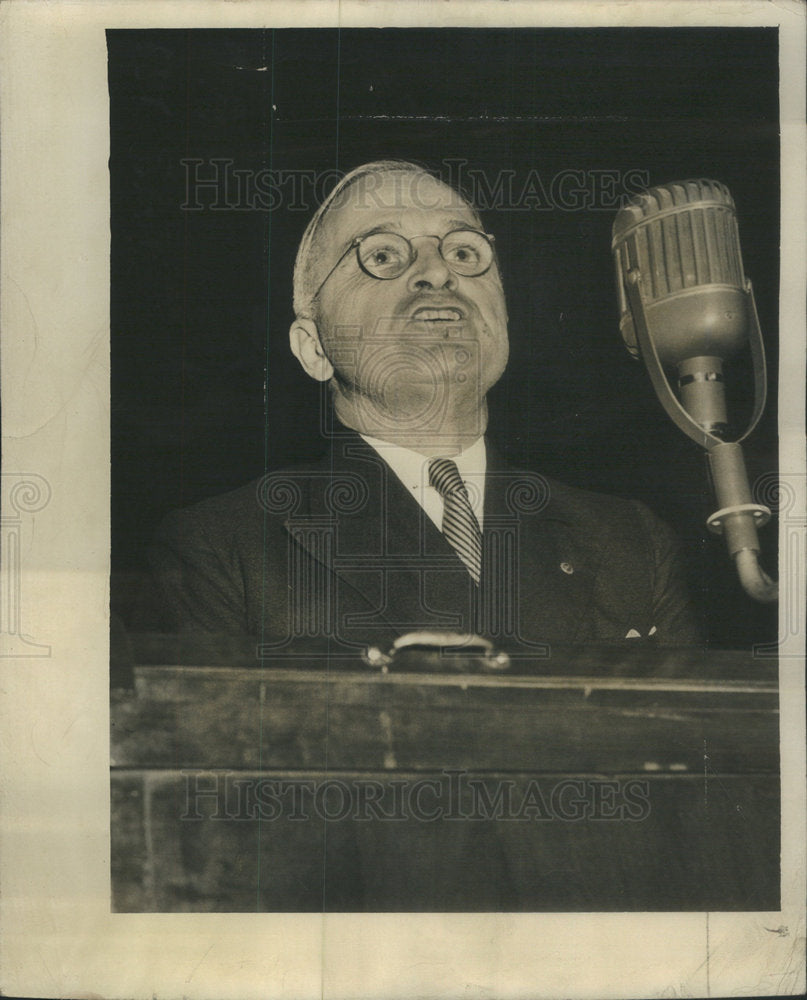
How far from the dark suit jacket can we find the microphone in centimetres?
25

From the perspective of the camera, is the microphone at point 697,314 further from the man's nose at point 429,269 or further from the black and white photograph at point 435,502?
the man's nose at point 429,269

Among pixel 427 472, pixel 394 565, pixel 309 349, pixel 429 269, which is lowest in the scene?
pixel 394 565

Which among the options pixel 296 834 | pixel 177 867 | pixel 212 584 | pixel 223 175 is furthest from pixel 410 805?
pixel 223 175

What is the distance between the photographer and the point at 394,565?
2.60 metres

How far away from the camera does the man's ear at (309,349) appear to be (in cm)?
263

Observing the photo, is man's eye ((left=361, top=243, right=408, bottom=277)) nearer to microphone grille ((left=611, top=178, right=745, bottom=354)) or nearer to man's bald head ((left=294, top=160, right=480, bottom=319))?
man's bald head ((left=294, top=160, right=480, bottom=319))

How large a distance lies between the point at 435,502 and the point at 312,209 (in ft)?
3.11

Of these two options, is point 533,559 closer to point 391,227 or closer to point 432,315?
point 432,315

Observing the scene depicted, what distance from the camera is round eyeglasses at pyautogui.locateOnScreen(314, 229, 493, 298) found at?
2.64 meters

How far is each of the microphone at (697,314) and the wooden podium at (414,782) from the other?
0.52 metres

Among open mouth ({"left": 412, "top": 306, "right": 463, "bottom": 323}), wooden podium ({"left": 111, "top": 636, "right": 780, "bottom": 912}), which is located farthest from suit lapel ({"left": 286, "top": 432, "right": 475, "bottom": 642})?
open mouth ({"left": 412, "top": 306, "right": 463, "bottom": 323})

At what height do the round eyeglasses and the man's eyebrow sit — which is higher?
the man's eyebrow

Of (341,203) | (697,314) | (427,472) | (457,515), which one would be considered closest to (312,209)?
(341,203)

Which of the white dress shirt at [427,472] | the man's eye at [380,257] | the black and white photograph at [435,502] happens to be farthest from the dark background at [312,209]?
the man's eye at [380,257]
